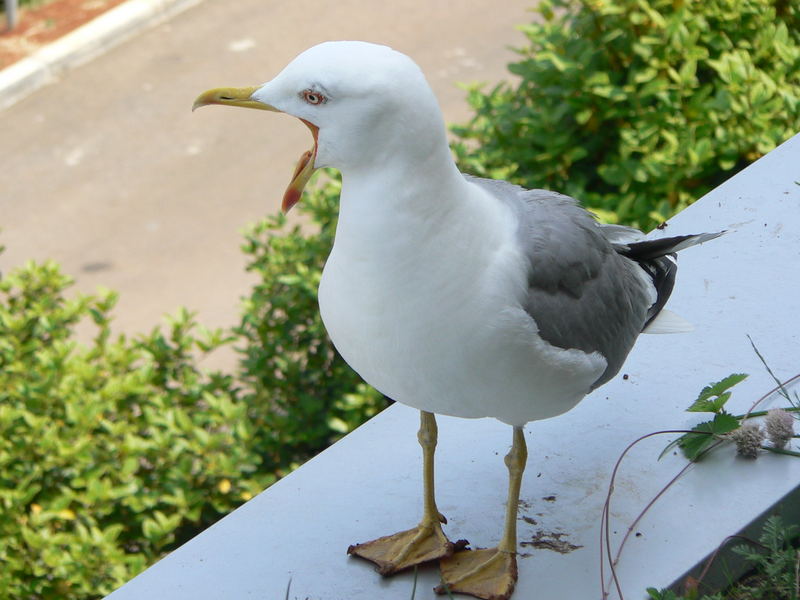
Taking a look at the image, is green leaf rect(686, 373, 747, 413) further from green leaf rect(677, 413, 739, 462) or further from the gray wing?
the gray wing

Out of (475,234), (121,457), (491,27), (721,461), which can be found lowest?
(491,27)

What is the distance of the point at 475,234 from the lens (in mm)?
1905

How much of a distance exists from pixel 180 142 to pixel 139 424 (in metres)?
3.80

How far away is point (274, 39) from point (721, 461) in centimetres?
617

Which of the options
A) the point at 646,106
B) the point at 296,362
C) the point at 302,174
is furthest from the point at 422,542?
the point at 646,106

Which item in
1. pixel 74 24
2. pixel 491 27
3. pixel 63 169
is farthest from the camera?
pixel 74 24

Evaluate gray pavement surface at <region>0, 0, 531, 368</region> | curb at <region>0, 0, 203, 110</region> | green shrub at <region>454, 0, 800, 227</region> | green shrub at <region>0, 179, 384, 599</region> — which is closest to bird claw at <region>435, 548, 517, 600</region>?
green shrub at <region>0, 179, 384, 599</region>

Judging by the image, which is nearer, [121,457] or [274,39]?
[121,457]

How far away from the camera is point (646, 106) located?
381cm

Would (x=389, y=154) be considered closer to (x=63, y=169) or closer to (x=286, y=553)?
(x=286, y=553)

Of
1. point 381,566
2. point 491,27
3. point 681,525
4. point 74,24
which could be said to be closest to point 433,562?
point 381,566

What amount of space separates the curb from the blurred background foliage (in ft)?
14.0

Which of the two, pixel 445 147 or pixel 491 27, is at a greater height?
pixel 445 147

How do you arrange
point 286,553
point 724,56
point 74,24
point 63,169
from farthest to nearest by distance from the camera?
Answer: point 74,24 → point 63,169 → point 724,56 → point 286,553
